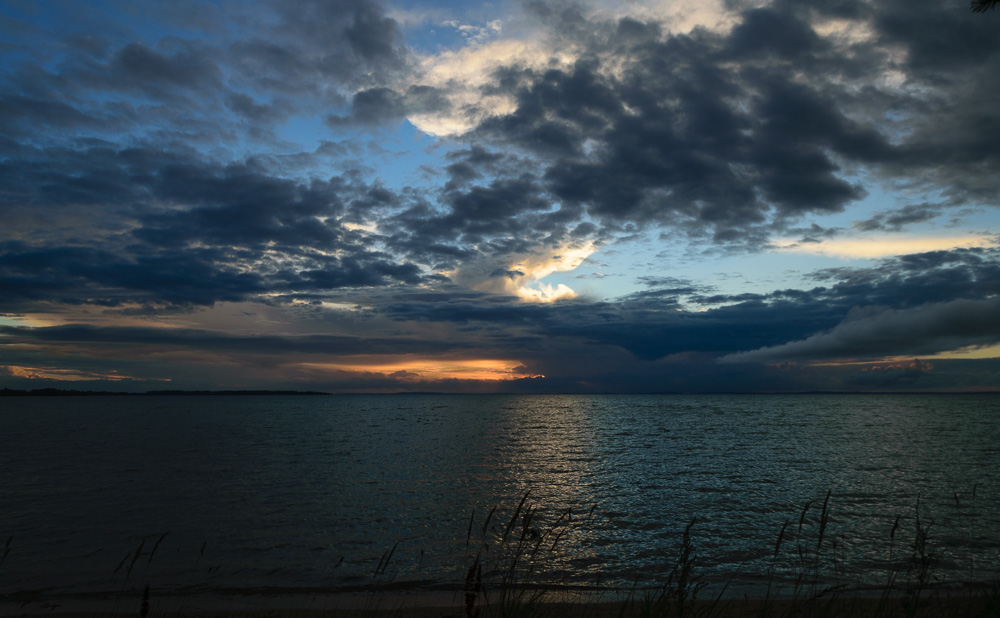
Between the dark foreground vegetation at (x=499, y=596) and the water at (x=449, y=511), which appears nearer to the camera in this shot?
the dark foreground vegetation at (x=499, y=596)

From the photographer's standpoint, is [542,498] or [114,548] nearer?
[114,548]

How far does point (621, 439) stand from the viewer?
2260 inches

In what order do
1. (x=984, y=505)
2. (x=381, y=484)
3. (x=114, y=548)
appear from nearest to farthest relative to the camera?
1. (x=114, y=548)
2. (x=984, y=505)
3. (x=381, y=484)

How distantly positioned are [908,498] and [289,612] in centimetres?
2780

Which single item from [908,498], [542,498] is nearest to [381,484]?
[542,498]

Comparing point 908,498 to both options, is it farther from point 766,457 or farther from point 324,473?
point 324,473

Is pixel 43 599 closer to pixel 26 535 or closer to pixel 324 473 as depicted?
pixel 26 535

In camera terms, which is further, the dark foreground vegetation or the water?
the water

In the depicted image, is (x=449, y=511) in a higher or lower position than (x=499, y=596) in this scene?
lower

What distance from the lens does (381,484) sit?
28.6 m

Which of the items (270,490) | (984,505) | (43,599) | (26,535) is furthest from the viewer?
(270,490)

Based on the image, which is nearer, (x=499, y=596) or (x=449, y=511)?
(x=499, y=596)

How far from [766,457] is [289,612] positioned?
127 ft

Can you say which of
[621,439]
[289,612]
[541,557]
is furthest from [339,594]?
[621,439]
